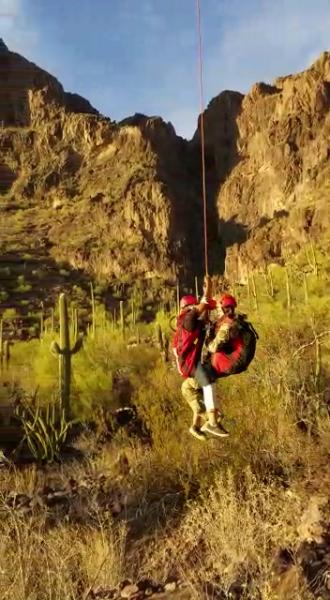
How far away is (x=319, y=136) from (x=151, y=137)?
17.4m

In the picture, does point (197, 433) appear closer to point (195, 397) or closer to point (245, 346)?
point (195, 397)

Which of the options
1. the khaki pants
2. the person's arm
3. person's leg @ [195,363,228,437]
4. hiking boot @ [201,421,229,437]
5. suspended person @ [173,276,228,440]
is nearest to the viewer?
the person's arm

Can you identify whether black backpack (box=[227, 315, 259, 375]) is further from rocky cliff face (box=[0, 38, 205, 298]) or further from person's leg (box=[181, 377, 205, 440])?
rocky cliff face (box=[0, 38, 205, 298])

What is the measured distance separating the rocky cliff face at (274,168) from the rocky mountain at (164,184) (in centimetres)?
12

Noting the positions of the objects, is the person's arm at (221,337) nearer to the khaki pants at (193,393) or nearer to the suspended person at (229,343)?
the suspended person at (229,343)

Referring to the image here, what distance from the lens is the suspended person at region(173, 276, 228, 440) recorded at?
22.6ft

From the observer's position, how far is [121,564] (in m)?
8.02

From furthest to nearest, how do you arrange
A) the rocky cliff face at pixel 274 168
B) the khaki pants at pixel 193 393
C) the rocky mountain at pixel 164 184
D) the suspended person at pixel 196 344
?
1. the rocky mountain at pixel 164 184
2. the rocky cliff face at pixel 274 168
3. the khaki pants at pixel 193 393
4. the suspended person at pixel 196 344

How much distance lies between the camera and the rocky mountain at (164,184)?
5631 centimetres

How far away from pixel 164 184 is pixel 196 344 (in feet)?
185

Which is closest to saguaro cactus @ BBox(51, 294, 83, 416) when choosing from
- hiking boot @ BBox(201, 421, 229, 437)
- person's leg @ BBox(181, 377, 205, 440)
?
person's leg @ BBox(181, 377, 205, 440)

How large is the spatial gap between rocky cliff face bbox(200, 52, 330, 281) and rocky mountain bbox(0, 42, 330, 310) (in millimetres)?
118

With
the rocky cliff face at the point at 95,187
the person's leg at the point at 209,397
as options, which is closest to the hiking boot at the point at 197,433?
the person's leg at the point at 209,397

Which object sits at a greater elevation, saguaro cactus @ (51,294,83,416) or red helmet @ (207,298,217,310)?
red helmet @ (207,298,217,310)
